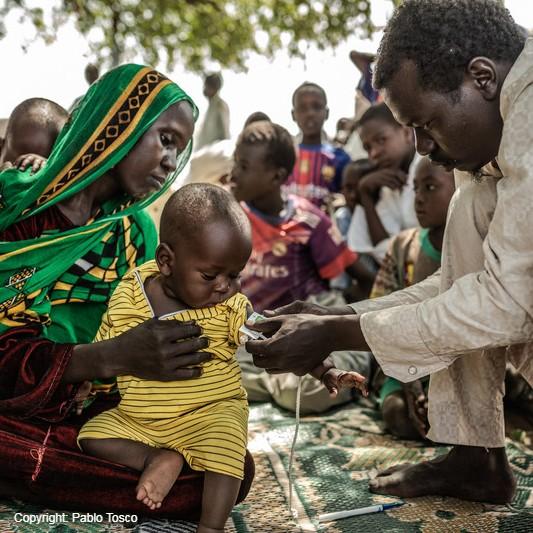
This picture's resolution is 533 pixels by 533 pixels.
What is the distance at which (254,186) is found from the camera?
453 cm

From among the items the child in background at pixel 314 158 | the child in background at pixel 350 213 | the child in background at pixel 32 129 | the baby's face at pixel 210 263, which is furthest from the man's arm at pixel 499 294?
the child in background at pixel 314 158

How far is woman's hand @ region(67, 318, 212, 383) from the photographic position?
199 centimetres

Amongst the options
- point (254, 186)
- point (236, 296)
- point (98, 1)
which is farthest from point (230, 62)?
point (236, 296)

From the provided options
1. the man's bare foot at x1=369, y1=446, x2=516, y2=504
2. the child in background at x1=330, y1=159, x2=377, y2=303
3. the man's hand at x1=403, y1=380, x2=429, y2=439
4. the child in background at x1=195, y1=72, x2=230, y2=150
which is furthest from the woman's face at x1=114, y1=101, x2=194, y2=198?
the child in background at x1=195, y1=72, x2=230, y2=150

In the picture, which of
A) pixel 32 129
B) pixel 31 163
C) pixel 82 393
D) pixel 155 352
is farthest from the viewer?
pixel 32 129

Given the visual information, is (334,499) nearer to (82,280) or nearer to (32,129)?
(82,280)

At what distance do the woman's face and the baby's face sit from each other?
55cm

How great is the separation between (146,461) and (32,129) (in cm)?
184

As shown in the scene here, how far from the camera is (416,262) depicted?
3.46 metres

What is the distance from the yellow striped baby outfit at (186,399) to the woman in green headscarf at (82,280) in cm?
7

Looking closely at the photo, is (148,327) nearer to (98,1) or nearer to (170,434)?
(170,434)

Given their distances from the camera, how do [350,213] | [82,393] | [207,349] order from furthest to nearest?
1. [350,213]
2. [82,393]
3. [207,349]

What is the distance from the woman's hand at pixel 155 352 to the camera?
1989 mm

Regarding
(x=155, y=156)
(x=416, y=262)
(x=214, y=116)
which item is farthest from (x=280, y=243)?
(x=214, y=116)
